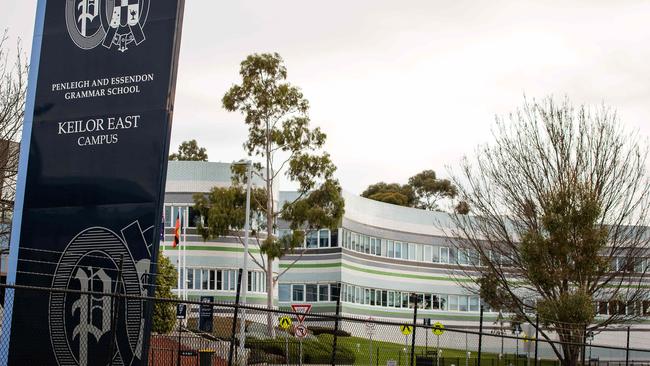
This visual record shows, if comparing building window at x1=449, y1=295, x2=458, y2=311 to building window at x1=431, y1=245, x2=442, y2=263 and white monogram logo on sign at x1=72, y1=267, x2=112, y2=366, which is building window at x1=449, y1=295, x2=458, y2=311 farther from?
white monogram logo on sign at x1=72, y1=267, x2=112, y2=366

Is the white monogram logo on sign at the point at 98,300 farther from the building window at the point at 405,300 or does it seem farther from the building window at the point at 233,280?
the building window at the point at 405,300

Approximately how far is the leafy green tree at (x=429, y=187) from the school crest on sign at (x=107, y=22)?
309 ft

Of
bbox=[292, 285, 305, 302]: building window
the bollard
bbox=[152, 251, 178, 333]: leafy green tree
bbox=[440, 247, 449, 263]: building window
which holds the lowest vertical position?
the bollard

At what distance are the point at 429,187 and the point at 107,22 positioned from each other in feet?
313

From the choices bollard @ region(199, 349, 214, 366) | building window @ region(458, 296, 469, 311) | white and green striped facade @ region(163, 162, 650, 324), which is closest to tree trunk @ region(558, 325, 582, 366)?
bollard @ region(199, 349, 214, 366)

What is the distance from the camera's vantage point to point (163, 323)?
37.8 m

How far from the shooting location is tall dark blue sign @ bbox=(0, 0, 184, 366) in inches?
702

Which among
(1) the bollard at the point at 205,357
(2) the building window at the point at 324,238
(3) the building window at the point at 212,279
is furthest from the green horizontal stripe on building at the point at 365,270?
(1) the bollard at the point at 205,357

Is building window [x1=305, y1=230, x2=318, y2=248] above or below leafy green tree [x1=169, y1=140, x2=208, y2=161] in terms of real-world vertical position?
below

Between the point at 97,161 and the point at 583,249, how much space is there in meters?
19.9

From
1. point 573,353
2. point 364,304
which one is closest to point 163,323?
point 573,353

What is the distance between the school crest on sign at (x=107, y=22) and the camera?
18.7 metres

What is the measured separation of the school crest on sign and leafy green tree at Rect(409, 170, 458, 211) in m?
94.3

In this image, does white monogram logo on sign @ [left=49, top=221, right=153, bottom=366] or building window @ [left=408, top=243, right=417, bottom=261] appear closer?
white monogram logo on sign @ [left=49, top=221, right=153, bottom=366]
